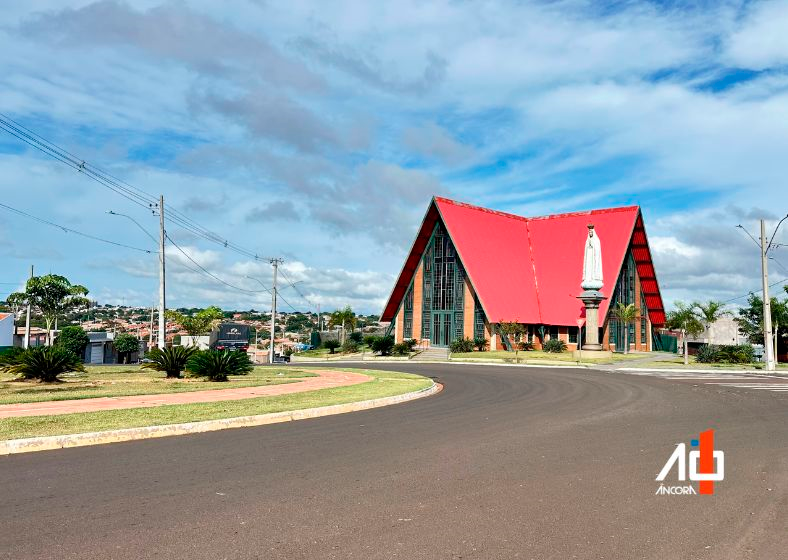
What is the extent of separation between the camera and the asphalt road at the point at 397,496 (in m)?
5.24

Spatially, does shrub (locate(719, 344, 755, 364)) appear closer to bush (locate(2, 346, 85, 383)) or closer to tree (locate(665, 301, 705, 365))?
tree (locate(665, 301, 705, 365))

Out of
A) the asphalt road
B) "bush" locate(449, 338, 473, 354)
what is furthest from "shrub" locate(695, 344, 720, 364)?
the asphalt road

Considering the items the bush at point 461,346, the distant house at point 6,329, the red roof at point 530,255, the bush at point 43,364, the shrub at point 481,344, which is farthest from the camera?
the distant house at point 6,329

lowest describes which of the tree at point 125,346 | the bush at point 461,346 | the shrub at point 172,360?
the tree at point 125,346

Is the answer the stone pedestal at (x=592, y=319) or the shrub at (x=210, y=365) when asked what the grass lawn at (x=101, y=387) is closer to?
the shrub at (x=210, y=365)

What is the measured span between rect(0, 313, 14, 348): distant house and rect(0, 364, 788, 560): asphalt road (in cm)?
6285

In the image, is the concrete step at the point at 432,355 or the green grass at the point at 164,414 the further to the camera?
the concrete step at the point at 432,355

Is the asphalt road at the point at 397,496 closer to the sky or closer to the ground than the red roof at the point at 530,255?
closer to the ground

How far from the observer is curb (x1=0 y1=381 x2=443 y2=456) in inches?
367

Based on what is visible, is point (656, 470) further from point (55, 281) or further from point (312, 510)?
point (55, 281)

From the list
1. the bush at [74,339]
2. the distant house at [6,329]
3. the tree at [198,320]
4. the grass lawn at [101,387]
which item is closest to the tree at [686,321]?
the grass lawn at [101,387]

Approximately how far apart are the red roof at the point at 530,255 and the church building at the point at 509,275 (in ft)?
0.31

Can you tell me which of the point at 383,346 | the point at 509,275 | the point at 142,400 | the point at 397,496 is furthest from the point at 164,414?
the point at 509,275

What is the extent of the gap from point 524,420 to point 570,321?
42143 millimetres
